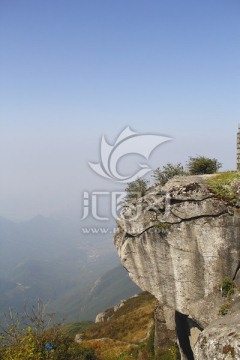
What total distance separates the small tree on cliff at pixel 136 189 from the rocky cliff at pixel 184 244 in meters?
0.87

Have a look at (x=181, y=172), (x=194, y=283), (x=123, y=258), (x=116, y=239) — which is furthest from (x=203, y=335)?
(x=181, y=172)

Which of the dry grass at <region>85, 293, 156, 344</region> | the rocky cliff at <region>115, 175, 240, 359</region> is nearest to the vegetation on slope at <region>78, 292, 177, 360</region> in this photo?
the dry grass at <region>85, 293, 156, 344</region>

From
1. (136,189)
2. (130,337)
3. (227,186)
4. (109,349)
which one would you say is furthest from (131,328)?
(227,186)

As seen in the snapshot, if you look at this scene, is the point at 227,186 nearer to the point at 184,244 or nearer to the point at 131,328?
the point at 184,244

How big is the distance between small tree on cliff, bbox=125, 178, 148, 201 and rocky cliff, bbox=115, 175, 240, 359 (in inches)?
34.4

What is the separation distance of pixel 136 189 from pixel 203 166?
5.63 meters

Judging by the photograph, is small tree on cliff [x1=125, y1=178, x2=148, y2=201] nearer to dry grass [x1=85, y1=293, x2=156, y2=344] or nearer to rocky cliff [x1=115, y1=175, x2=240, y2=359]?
rocky cliff [x1=115, y1=175, x2=240, y2=359]

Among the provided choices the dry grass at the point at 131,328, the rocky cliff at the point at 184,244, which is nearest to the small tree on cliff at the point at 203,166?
the rocky cliff at the point at 184,244

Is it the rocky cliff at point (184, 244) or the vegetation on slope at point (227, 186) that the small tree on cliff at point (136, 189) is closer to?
the rocky cliff at point (184, 244)

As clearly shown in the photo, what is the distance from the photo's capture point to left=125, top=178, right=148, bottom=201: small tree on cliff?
78.0 ft

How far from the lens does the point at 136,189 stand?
24.2 m

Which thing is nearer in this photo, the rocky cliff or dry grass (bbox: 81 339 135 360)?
the rocky cliff

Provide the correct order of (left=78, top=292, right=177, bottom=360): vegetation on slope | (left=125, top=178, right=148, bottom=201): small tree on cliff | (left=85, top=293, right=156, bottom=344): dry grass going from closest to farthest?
(left=125, top=178, right=148, bottom=201): small tree on cliff, (left=78, top=292, right=177, bottom=360): vegetation on slope, (left=85, top=293, right=156, bottom=344): dry grass

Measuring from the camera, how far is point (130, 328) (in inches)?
2016
